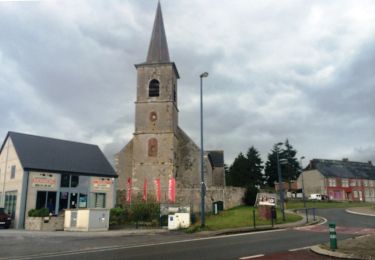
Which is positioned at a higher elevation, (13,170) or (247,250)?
(13,170)

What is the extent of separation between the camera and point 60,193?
105 ft

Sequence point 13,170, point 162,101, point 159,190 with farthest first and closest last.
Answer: point 162,101
point 159,190
point 13,170

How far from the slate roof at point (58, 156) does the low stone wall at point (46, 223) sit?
237 inches

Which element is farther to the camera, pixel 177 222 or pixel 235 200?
pixel 235 200

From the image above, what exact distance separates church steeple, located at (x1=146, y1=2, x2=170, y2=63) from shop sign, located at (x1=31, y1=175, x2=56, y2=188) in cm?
2129

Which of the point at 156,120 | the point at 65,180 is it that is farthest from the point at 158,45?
the point at 65,180

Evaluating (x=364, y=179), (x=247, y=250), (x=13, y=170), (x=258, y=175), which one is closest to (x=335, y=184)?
(x=364, y=179)

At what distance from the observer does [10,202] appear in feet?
102

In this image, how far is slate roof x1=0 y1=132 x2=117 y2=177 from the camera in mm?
31570

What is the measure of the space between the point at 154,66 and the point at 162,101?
4.79m

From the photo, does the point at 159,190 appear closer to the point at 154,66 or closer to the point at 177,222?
the point at 154,66

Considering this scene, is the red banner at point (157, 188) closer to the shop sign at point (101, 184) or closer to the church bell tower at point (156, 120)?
the church bell tower at point (156, 120)

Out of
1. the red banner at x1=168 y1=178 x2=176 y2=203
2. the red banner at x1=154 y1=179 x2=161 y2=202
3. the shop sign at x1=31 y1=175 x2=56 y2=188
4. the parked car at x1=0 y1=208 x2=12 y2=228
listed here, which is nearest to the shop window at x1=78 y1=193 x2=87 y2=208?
the shop sign at x1=31 y1=175 x2=56 y2=188

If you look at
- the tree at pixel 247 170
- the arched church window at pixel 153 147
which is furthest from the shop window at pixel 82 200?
the tree at pixel 247 170
